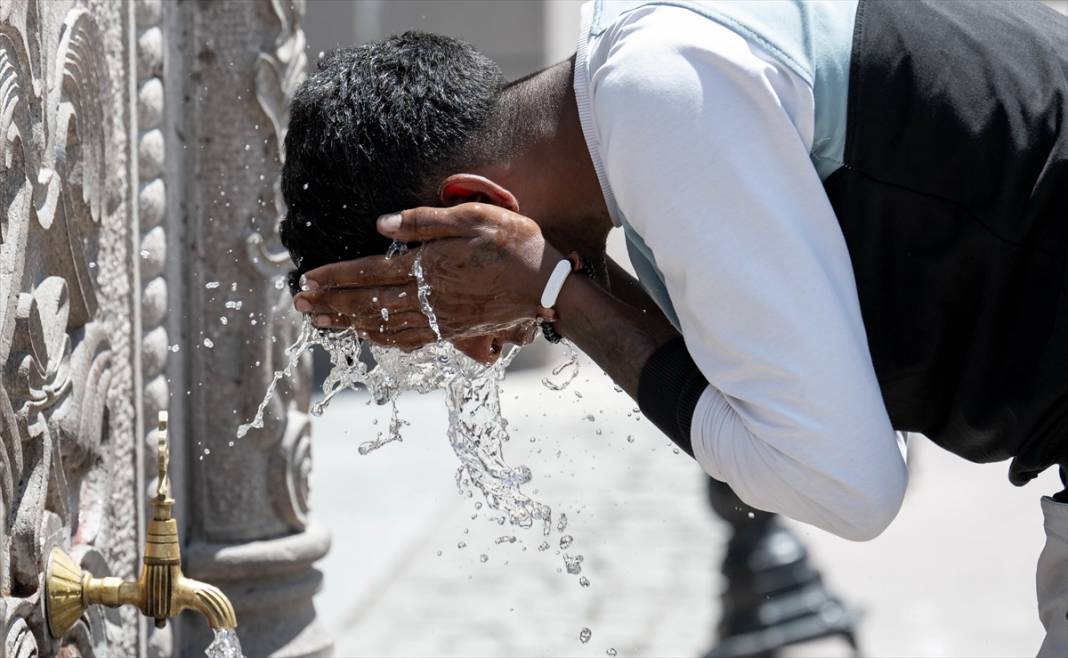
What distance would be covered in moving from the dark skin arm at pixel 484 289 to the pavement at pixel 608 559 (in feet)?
7.99

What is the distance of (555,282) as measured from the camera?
72.7 inches

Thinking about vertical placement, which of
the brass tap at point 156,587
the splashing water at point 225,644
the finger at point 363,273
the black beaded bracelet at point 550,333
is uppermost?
the finger at point 363,273

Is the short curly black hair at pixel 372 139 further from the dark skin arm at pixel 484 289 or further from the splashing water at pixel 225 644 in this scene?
the splashing water at pixel 225 644

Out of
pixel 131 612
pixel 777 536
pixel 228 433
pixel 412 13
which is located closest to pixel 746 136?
pixel 131 612

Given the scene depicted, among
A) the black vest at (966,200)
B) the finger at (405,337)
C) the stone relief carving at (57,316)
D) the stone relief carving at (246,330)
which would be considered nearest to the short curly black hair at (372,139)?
the finger at (405,337)

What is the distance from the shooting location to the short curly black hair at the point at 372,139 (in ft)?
6.14

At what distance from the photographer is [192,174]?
3273 millimetres

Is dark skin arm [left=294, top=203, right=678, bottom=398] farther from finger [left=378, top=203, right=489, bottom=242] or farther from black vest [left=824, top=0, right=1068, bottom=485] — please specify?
black vest [left=824, top=0, right=1068, bottom=485]

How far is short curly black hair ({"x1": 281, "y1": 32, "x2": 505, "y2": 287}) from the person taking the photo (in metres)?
1.87

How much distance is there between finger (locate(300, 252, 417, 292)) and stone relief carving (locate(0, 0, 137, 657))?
448 mm

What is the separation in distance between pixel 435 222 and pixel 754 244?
449 millimetres

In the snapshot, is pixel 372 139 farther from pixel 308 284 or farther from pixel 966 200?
pixel 966 200

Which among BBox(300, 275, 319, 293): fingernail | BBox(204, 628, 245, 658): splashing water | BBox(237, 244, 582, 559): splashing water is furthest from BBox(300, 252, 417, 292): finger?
BBox(204, 628, 245, 658): splashing water

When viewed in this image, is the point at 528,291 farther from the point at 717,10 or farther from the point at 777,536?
the point at 777,536
